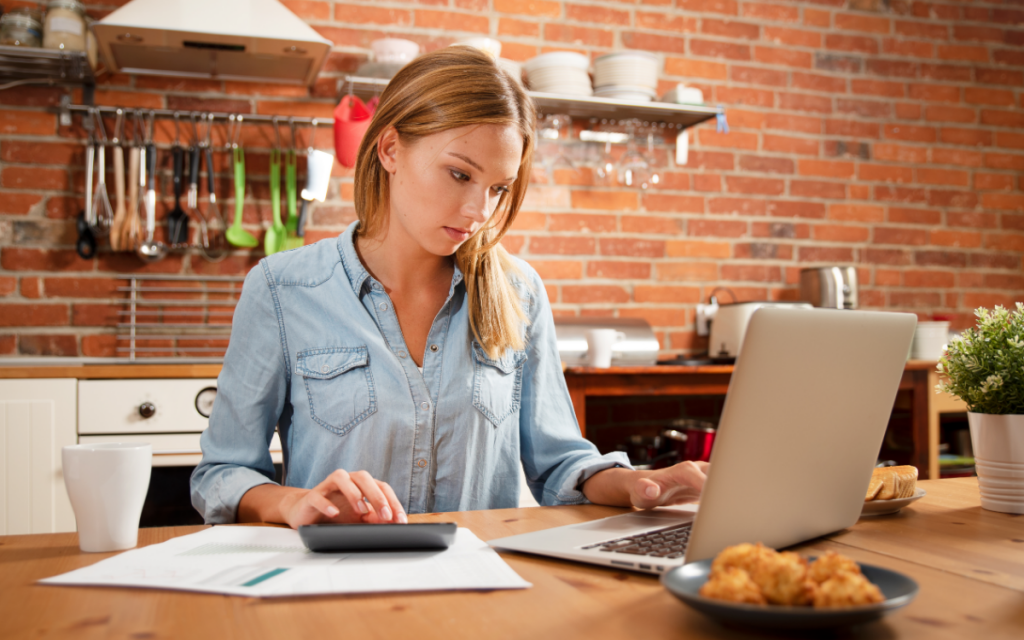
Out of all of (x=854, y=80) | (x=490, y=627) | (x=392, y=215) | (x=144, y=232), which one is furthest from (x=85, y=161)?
(x=854, y=80)

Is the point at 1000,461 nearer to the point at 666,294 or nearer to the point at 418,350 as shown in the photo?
the point at 418,350

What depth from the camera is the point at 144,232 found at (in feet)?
8.14

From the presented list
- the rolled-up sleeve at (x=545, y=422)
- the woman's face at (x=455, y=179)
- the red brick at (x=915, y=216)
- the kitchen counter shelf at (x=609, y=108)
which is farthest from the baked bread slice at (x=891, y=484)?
the red brick at (x=915, y=216)

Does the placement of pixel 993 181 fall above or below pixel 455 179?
above

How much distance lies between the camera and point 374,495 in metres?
0.78

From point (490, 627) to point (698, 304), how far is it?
2608 millimetres

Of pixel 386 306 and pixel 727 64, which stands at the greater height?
pixel 727 64

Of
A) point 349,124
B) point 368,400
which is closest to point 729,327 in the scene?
point 349,124

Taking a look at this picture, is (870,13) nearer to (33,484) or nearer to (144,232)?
(144,232)

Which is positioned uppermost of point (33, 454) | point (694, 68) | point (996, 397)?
point (694, 68)

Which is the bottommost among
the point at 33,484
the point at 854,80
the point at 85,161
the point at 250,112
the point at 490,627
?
the point at 33,484

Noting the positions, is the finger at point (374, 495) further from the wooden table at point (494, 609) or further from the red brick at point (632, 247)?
the red brick at point (632, 247)

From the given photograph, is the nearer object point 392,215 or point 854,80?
point 392,215

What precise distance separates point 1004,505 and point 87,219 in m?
2.41
